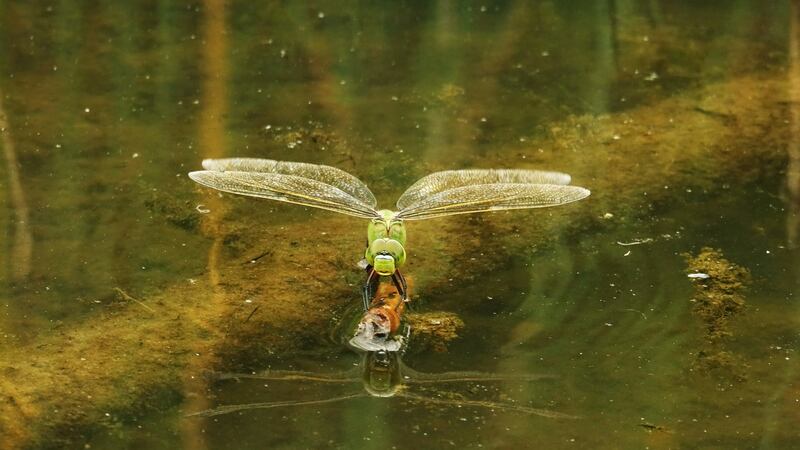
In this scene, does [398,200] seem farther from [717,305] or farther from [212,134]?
[717,305]

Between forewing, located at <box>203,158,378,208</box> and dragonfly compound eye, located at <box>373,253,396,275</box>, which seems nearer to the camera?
dragonfly compound eye, located at <box>373,253,396,275</box>

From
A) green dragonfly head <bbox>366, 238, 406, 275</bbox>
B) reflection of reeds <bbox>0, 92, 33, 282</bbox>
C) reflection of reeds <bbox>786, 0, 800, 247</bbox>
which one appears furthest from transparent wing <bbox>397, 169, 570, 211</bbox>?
reflection of reeds <bbox>0, 92, 33, 282</bbox>

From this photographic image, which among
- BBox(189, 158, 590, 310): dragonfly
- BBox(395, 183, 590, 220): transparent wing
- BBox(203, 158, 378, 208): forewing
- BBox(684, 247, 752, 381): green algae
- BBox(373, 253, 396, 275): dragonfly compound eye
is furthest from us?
BBox(203, 158, 378, 208): forewing

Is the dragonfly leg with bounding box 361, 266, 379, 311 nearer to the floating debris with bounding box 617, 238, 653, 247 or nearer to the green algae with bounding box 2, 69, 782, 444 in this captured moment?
the green algae with bounding box 2, 69, 782, 444

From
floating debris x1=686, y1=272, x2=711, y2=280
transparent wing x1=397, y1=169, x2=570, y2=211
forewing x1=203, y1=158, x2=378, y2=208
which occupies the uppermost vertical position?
forewing x1=203, y1=158, x2=378, y2=208

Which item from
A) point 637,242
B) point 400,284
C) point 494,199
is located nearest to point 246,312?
point 400,284

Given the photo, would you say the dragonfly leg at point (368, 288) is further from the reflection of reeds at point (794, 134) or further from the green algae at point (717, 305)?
the reflection of reeds at point (794, 134)
